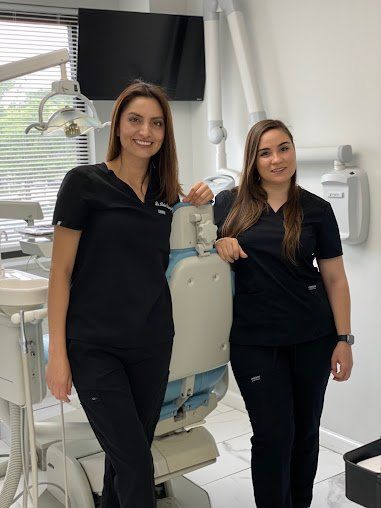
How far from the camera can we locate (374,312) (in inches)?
106

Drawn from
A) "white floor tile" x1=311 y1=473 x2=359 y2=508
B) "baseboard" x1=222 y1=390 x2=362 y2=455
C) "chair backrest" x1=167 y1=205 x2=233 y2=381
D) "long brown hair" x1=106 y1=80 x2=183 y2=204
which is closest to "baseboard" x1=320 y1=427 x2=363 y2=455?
"baseboard" x1=222 y1=390 x2=362 y2=455

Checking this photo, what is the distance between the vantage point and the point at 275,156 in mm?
1975

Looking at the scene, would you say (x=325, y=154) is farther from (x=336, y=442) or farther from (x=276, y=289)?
(x=336, y=442)

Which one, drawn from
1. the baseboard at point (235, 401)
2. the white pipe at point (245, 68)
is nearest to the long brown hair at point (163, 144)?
the white pipe at point (245, 68)

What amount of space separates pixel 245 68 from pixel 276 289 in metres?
1.42

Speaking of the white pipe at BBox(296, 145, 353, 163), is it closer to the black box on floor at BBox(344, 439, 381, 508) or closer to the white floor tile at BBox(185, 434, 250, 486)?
the white floor tile at BBox(185, 434, 250, 486)

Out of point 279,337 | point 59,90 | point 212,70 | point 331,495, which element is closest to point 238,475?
point 331,495

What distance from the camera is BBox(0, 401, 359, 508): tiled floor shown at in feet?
8.27

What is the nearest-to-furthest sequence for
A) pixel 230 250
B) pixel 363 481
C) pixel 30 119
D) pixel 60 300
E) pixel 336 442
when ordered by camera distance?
pixel 363 481 → pixel 60 300 → pixel 230 250 → pixel 336 442 → pixel 30 119

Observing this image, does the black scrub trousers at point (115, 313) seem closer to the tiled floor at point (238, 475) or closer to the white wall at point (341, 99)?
the tiled floor at point (238, 475)

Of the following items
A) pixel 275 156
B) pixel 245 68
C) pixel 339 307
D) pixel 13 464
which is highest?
pixel 245 68

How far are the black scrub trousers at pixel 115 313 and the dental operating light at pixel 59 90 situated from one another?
36 cm

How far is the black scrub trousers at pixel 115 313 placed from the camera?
1639 mm

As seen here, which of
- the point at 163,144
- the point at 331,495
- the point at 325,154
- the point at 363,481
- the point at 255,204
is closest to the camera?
the point at 363,481
